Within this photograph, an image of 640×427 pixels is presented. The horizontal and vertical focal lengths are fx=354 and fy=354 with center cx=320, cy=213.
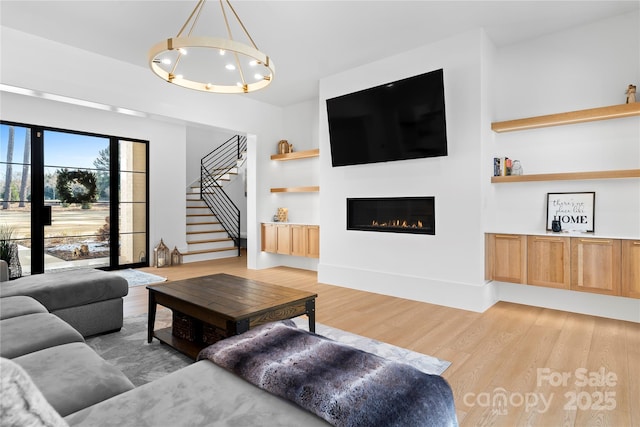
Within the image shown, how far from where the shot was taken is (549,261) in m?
3.68

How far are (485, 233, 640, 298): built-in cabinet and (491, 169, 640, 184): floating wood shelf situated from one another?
0.62 m

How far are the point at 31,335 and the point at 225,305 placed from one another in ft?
3.36

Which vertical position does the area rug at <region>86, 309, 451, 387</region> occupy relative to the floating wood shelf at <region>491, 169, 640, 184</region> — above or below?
below

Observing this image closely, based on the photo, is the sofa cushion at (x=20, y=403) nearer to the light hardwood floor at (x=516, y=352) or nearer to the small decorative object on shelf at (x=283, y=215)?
the light hardwood floor at (x=516, y=352)

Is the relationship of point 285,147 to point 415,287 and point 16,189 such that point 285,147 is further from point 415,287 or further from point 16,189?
point 16,189

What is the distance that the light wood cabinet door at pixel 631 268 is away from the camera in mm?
3240

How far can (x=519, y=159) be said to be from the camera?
13.8ft

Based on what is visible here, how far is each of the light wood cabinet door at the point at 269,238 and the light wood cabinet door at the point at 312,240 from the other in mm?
731

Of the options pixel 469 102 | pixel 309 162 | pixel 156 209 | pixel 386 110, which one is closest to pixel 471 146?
pixel 469 102

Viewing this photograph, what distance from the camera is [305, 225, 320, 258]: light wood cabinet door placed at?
579 cm

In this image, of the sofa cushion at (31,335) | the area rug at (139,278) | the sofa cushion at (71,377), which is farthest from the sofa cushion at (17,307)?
the area rug at (139,278)

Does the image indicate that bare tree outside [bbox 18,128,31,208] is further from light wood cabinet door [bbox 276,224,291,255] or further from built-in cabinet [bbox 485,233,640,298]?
built-in cabinet [bbox 485,233,640,298]

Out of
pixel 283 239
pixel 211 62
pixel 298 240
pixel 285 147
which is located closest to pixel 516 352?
pixel 298 240

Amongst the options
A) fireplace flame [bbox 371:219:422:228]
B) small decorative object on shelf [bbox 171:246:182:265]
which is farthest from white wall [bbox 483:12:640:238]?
small decorative object on shelf [bbox 171:246:182:265]
